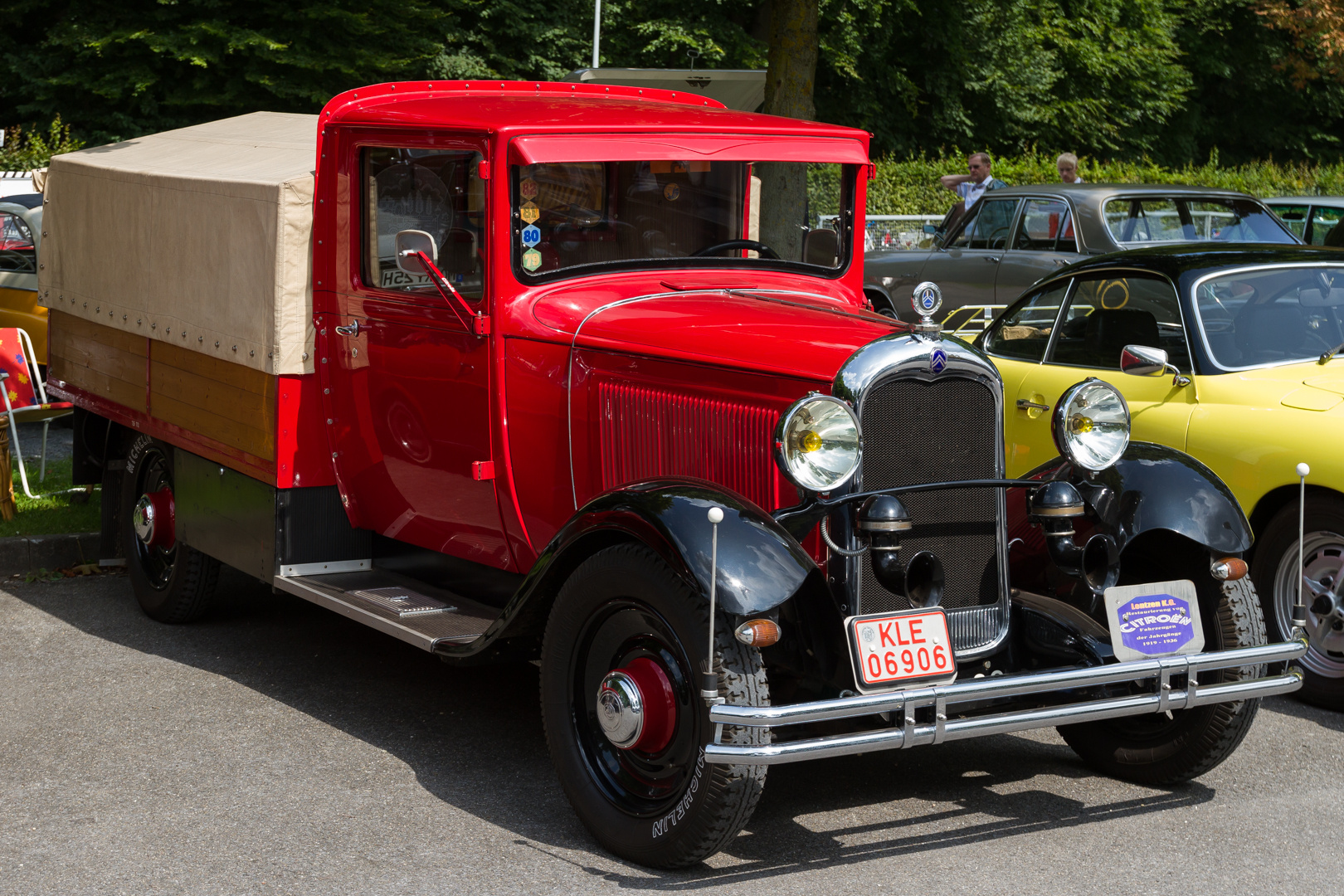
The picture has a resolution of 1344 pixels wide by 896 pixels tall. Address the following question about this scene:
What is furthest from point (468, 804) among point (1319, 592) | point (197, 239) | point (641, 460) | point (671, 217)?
point (1319, 592)

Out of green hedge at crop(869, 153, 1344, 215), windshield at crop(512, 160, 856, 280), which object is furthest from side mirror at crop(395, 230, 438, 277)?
green hedge at crop(869, 153, 1344, 215)

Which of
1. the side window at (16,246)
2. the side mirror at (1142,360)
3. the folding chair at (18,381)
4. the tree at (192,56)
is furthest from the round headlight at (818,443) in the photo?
the tree at (192,56)

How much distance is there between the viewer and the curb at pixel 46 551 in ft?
23.4

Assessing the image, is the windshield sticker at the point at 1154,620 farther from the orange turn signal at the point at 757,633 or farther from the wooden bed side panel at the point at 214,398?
the wooden bed side panel at the point at 214,398

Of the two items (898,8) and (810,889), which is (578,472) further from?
(898,8)

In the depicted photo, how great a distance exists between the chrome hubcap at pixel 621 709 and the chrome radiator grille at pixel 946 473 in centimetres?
70

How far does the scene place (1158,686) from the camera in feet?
13.0

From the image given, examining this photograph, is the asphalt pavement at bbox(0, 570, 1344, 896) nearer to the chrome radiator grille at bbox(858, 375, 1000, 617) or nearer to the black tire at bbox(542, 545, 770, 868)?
the black tire at bbox(542, 545, 770, 868)

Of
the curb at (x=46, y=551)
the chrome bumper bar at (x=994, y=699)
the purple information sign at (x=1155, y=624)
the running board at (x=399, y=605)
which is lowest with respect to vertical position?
the curb at (x=46, y=551)

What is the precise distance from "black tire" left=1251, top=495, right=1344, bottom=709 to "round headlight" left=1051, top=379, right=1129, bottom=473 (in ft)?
4.34

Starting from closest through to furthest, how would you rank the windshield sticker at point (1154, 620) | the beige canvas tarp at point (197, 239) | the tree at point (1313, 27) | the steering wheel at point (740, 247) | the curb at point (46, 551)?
the windshield sticker at point (1154, 620) < the steering wheel at point (740, 247) < the beige canvas tarp at point (197, 239) < the curb at point (46, 551) < the tree at point (1313, 27)

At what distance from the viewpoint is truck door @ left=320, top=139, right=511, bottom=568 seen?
494 cm

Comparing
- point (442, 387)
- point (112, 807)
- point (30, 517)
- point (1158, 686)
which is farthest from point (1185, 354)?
point (30, 517)

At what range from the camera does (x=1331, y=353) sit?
5887mm
